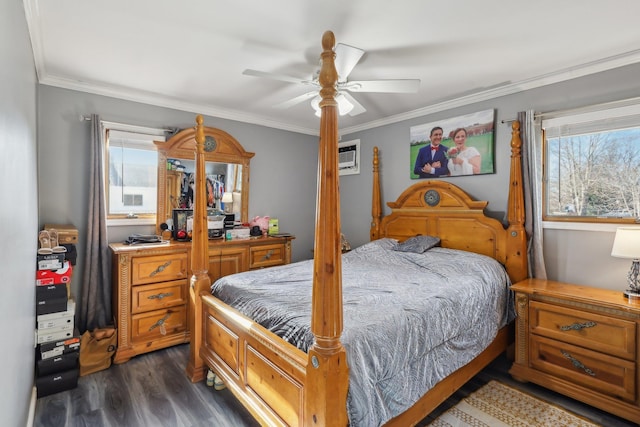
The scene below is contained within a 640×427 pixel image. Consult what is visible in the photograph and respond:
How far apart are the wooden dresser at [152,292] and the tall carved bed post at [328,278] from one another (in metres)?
2.11

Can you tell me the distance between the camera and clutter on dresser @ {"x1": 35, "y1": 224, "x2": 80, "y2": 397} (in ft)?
7.47

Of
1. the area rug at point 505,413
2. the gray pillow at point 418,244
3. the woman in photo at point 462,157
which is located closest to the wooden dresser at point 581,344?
the area rug at point 505,413

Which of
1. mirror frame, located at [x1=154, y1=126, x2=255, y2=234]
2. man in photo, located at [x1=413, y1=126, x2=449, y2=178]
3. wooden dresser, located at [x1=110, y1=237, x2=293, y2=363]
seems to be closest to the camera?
wooden dresser, located at [x1=110, y1=237, x2=293, y2=363]

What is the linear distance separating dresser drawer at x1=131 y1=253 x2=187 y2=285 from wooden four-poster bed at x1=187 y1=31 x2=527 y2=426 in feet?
2.16

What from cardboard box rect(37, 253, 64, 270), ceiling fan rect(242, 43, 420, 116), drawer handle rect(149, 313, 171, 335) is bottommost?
drawer handle rect(149, 313, 171, 335)

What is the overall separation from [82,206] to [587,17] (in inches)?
159

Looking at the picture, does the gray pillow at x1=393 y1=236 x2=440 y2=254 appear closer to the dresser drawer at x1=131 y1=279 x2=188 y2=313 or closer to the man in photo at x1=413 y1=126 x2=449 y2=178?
the man in photo at x1=413 y1=126 x2=449 y2=178

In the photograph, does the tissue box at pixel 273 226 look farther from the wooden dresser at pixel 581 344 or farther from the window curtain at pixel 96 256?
the wooden dresser at pixel 581 344

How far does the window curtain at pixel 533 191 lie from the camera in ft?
9.02

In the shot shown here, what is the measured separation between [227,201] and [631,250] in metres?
3.59

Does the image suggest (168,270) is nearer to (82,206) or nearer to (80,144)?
(82,206)

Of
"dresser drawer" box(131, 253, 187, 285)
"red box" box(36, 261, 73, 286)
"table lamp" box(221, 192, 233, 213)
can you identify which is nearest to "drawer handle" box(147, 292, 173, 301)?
"dresser drawer" box(131, 253, 187, 285)

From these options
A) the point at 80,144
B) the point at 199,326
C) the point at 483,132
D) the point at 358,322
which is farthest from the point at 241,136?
the point at 358,322

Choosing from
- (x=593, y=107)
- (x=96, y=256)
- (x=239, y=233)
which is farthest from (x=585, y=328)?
(x=96, y=256)
